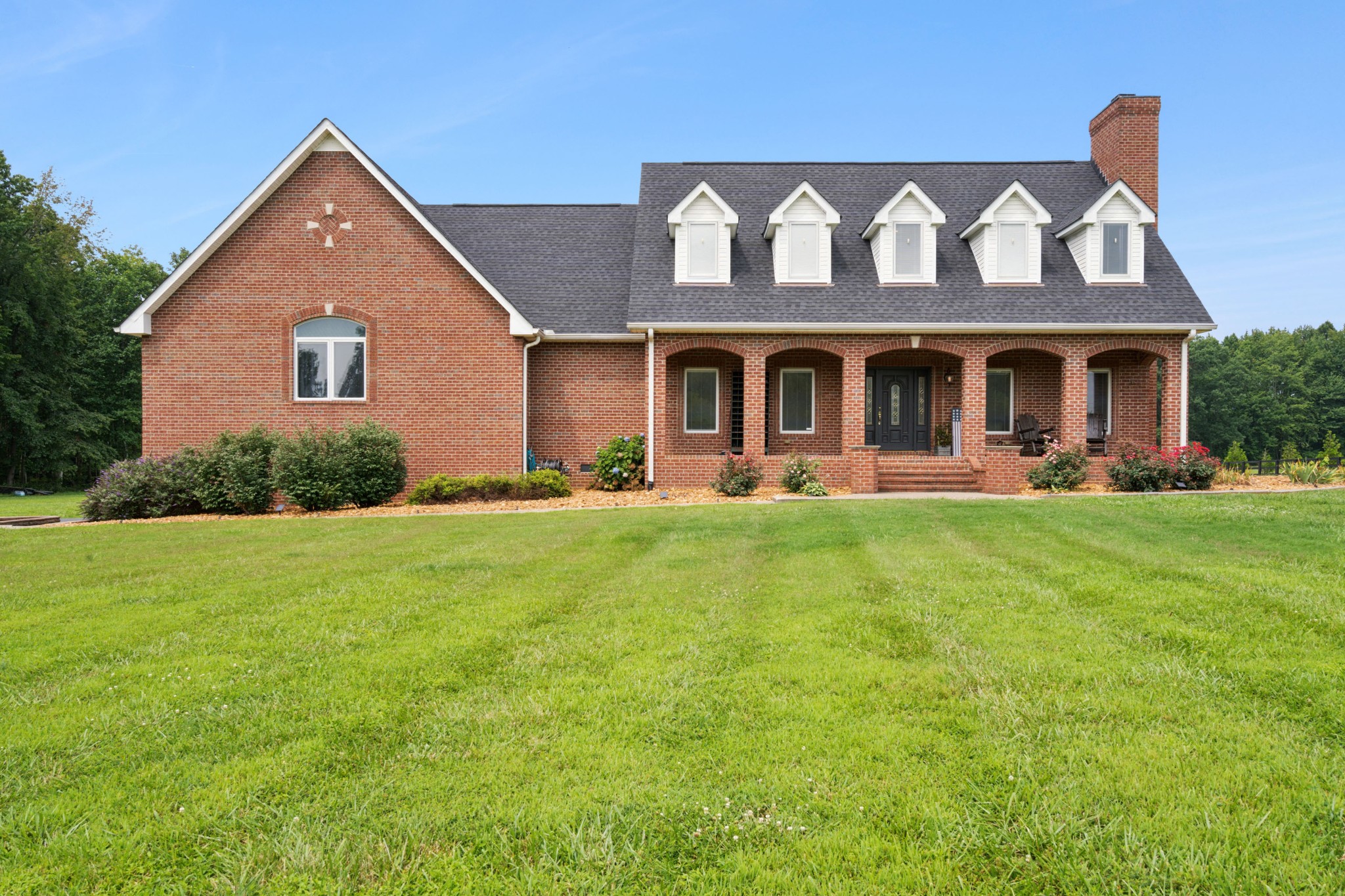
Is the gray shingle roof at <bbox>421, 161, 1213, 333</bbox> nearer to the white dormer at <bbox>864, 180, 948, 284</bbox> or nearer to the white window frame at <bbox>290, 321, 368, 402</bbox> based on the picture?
the white dormer at <bbox>864, 180, 948, 284</bbox>

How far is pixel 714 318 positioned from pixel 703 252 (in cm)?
221

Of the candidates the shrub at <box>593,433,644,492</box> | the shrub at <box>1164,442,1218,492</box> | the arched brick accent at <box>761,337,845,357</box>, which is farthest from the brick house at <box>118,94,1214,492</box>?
the shrub at <box>1164,442,1218,492</box>

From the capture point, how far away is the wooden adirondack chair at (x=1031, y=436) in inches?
699

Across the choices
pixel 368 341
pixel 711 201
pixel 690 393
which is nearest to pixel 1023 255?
pixel 711 201

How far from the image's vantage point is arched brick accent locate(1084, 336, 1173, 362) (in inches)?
669

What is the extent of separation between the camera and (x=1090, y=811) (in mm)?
2586

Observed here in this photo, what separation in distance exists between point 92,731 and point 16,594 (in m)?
4.27

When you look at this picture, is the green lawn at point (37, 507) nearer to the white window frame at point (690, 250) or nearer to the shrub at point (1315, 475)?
the white window frame at point (690, 250)

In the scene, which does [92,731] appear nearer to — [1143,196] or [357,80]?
[357,80]

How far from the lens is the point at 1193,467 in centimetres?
1533

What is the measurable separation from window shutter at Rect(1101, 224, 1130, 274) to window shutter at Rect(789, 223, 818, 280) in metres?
7.35

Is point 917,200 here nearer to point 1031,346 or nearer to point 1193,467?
point 1031,346

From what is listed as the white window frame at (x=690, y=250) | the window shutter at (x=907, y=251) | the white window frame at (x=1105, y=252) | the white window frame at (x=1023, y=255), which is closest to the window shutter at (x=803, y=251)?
the white window frame at (x=690, y=250)

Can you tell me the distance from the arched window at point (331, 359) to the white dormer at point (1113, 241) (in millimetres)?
18113
